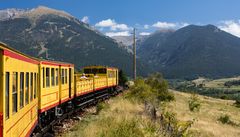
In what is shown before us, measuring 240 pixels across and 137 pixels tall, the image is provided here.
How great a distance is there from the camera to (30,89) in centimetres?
1193

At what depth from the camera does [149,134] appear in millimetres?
13750

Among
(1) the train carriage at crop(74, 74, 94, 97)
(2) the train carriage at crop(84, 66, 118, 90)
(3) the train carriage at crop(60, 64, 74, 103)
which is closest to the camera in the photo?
(3) the train carriage at crop(60, 64, 74, 103)

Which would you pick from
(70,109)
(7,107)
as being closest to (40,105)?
(7,107)

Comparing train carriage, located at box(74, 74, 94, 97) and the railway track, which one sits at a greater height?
train carriage, located at box(74, 74, 94, 97)

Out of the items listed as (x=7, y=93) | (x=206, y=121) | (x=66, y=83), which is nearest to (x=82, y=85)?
(x=66, y=83)

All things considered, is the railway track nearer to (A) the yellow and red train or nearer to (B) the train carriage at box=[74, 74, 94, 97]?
(A) the yellow and red train

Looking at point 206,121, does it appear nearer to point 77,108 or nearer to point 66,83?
point 77,108

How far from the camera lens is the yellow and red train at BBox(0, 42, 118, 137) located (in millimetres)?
7703

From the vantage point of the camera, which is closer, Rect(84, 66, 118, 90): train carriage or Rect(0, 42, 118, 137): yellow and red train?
Rect(0, 42, 118, 137): yellow and red train

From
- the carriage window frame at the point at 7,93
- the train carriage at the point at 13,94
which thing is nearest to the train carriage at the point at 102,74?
the train carriage at the point at 13,94

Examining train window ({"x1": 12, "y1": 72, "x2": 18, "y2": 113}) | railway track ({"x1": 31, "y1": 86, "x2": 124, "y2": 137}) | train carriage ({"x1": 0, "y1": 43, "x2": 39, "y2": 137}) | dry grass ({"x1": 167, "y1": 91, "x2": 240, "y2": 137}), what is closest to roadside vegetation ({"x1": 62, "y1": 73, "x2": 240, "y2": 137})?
dry grass ({"x1": 167, "y1": 91, "x2": 240, "y2": 137})

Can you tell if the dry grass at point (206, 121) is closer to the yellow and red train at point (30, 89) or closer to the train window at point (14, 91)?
the yellow and red train at point (30, 89)

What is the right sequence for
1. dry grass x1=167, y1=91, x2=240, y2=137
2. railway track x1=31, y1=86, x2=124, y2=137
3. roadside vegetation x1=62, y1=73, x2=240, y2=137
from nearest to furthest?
roadside vegetation x1=62, y1=73, x2=240, y2=137 → railway track x1=31, y1=86, x2=124, y2=137 → dry grass x1=167, y1=91, x2=240, y2=137

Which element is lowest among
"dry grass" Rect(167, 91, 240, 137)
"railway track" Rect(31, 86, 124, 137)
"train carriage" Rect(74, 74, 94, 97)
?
"dry grass" Rect(167, 91, 240, 137)
